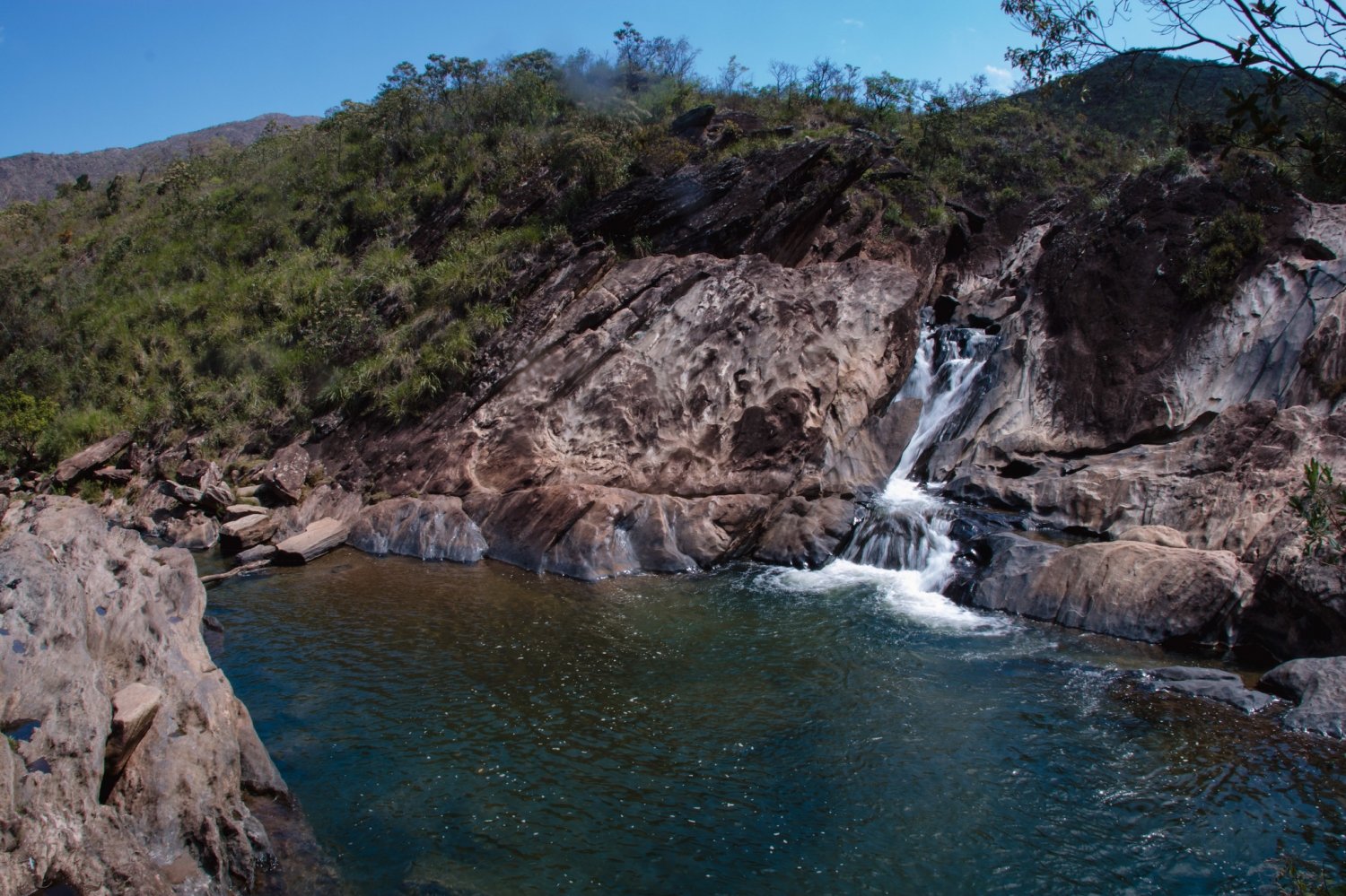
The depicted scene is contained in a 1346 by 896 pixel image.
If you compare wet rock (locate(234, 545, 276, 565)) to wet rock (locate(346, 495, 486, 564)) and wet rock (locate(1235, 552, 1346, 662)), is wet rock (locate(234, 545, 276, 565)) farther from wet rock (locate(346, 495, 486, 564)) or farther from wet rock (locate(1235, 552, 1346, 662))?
wet rock (locate(1235, 552, 1346, 662))

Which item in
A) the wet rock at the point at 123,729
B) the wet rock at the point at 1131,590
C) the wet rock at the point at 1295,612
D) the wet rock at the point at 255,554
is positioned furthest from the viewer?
the wet rock at the point at 255,554

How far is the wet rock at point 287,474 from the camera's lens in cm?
2155

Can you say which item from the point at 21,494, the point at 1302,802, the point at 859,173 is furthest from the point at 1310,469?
the point at 21,494

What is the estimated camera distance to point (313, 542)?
19.0 m

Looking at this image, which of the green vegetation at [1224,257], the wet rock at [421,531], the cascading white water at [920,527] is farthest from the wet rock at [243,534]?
the green vegetation at [1224,257]

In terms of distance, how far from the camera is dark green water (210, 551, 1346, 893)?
25.5 ft

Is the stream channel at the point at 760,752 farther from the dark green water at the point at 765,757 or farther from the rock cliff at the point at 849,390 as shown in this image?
the rock cliff at the point at 849,390

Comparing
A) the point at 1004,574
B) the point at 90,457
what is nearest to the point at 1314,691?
the point at 1004,574

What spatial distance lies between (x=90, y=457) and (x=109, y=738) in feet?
70.5

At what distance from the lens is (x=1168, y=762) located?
943 centimetres

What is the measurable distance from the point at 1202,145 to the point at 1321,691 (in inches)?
712

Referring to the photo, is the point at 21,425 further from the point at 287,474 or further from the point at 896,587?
the point at 896,587

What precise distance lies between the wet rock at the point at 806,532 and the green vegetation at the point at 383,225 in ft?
30.6

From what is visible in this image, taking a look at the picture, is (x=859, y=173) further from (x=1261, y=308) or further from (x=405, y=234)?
(x=405, y=234)
